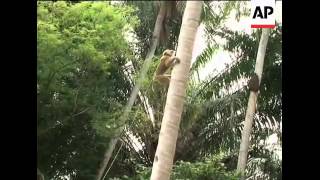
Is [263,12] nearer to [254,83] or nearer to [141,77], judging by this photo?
[254,83]

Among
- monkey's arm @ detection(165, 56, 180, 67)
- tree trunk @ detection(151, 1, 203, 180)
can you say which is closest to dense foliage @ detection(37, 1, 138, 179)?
monkey's arm @ detection(165, 56, 180, 67)

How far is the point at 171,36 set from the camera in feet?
46.0

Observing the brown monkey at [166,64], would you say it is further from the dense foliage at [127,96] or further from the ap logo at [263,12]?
the dense foliage at [127,96]

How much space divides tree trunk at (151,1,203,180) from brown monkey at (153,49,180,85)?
10 centimetres

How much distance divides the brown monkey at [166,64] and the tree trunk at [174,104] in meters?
0.10

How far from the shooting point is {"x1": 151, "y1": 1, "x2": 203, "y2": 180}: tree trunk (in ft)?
21.1

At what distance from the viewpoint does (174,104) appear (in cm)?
654

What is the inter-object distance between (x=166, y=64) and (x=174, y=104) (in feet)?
2.24

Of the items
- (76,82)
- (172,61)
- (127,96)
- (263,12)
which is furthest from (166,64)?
(127,96)

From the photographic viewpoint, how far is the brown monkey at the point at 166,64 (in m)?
6.76

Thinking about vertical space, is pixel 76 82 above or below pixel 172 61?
above

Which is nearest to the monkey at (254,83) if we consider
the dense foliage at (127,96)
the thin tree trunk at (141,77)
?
the dense foliage at (127,96)

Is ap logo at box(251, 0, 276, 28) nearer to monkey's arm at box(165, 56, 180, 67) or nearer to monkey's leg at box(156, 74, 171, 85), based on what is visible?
monkey's arm at box(165, 56, 180, 67)
